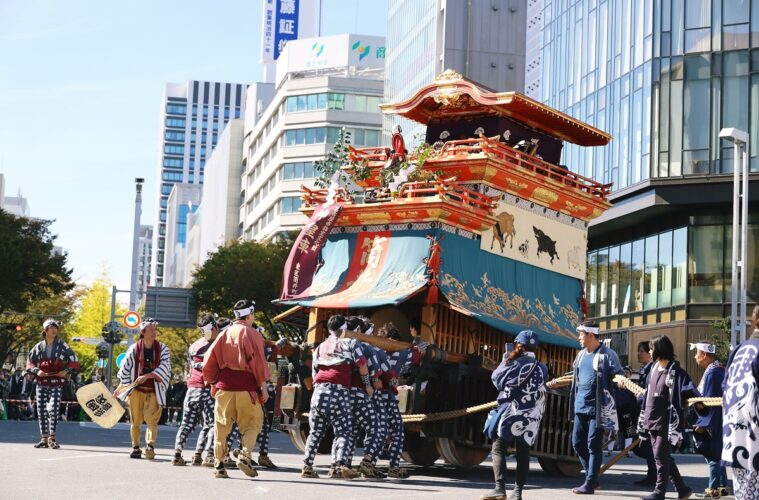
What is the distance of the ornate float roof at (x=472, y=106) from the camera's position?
21.0 m

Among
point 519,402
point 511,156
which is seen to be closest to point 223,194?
point 511,156

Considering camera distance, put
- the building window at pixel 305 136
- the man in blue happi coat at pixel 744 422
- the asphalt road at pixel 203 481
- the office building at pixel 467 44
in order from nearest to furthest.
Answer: the man in blue happi coat at pixel 744 422 → the asphalt road at pixel 203 481 → the office building at pixel 467 44 → the building window at pixel 305 136

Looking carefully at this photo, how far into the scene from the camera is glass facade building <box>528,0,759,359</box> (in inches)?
1580

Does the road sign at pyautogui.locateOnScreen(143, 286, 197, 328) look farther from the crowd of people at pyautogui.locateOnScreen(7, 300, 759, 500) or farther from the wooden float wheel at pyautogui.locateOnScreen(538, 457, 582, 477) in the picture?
the wooden float wheel at pyautogui.locateOnScreen(538, 457, 582, 477)

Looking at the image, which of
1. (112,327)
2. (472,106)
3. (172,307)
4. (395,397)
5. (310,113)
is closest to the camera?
(395,397)

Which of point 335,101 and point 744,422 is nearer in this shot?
point 744,422

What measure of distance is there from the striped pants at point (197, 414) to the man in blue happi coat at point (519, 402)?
473 centimetres

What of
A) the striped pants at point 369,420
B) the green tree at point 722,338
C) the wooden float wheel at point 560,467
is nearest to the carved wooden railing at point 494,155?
the wooden float wheel at point 560,467

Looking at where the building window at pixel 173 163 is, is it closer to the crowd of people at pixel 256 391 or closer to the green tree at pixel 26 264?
the green tree at pixel 26 264

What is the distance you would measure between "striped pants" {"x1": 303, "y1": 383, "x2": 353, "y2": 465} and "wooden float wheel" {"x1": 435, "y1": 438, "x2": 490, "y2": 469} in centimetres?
223

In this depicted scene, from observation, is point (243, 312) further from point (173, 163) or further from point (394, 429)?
point (173, 163)

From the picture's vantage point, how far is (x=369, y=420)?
15336 mm

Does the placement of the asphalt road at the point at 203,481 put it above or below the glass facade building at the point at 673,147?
below

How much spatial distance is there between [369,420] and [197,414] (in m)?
2.77
